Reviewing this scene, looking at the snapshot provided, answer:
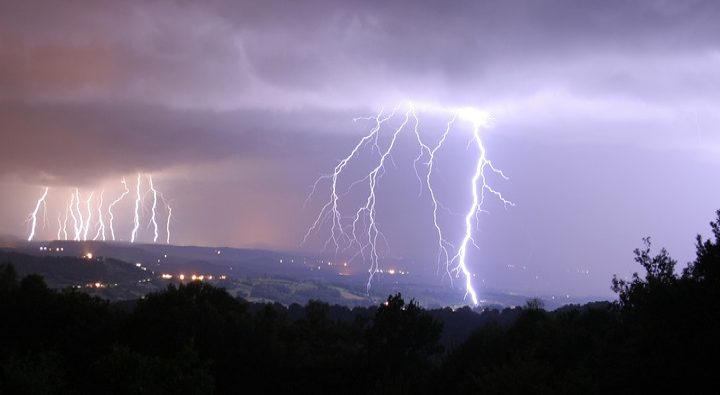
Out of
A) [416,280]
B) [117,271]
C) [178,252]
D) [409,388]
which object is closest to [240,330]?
[409,388]

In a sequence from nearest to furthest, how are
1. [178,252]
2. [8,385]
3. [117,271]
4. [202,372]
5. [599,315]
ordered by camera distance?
[8,385]
[202,372]
[599,315]
[117,271]
[178,252]

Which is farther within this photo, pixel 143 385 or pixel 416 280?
pixel 416 280

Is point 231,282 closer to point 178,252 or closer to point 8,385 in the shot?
point 178,252

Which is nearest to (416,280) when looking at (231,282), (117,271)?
(231,282)

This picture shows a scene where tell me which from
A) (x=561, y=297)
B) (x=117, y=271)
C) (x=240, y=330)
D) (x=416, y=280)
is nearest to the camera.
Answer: (x=240, y=330)

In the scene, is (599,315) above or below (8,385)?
above

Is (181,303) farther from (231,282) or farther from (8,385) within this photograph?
(231,282)
